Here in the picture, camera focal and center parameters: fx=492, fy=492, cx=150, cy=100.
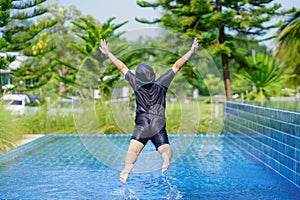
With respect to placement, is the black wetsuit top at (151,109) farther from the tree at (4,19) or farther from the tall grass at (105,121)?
the tree at (4,19)

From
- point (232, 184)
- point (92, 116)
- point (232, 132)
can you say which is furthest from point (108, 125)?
point (232, 184)

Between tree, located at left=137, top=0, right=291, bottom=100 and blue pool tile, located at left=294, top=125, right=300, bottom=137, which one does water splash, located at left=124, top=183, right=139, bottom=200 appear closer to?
blue pool tile, located at left=294, top=125, right=300, bottom=137

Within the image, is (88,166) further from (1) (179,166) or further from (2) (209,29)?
(2) (209,29)

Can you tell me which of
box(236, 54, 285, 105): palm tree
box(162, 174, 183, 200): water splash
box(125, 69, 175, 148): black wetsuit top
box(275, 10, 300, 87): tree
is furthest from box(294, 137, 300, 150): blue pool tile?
box(236, 54, 285, 105): palm tree

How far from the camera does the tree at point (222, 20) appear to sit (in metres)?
12.9

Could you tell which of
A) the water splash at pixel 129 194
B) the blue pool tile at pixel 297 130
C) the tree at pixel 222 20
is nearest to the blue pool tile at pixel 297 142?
the blue pool tile at pixel 297 130

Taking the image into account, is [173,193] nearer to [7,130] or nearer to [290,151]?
[290,151]

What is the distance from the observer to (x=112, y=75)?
12.6 meters

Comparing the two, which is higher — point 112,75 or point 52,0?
point 52,0

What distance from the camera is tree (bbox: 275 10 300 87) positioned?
13398mm

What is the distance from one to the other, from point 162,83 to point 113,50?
13.0 feet

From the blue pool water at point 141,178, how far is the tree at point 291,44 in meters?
5.90

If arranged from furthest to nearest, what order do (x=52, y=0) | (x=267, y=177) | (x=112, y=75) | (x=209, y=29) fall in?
(x=52, y=0)
(x=209, y=29)
(x=112, y=75)
(x=267, y=177)

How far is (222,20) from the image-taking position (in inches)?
512
